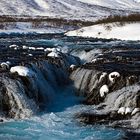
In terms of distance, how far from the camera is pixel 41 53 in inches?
1007

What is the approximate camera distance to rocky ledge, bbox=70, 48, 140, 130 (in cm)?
1561

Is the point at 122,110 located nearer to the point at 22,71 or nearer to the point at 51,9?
the point at 22,71

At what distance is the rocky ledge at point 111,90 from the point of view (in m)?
15.6

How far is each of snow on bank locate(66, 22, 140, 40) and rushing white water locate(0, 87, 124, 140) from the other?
2173 centimetres

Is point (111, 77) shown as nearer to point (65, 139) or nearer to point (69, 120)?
point (69, 120)

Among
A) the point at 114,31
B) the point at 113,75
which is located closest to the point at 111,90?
the point at 113,75

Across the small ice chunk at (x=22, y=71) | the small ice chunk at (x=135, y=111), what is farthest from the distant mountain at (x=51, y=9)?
the small ice chunk at (x=135, y=111)

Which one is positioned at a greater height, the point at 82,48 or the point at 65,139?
the point at 82,48

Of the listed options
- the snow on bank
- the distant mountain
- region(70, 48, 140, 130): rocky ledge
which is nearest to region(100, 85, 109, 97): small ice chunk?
region(70, 48, 140, 130): rocky ledge

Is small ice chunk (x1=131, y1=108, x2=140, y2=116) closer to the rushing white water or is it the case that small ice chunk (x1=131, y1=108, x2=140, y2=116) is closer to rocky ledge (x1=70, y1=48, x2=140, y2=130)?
rocky ledge (x1=70, y1=48, x2=140, y2=130)

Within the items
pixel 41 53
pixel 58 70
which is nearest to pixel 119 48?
pixel 41 53

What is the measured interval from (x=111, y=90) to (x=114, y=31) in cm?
2394

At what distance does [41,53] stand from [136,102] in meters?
10.4

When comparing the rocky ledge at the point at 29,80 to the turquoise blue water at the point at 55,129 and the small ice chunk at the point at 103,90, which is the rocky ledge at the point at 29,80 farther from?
the small ice chunk at the point at 103,90
